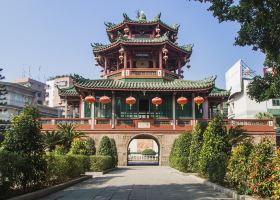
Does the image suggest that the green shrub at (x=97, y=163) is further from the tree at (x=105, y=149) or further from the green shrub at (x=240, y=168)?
the green shrub at (x=240, y=168)

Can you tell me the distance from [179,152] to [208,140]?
8.83 m

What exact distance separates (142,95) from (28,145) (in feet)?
72.3

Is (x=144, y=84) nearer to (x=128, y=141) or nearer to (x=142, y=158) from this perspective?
(x=128, y=141)

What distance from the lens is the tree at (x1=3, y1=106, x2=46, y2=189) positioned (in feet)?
39.0

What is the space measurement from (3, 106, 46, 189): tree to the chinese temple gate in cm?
1890

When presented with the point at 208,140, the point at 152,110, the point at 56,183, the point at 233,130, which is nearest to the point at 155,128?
the point at 152,110

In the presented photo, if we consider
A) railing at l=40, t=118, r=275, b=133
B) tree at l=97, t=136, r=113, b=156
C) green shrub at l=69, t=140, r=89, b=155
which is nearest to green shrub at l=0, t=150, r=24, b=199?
green shrub at l=69, t=140, r=89, b=155

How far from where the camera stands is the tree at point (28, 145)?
39.0 feet

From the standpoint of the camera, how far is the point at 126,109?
3381 centimetres

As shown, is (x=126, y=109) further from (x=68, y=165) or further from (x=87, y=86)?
(x=68, y=165)

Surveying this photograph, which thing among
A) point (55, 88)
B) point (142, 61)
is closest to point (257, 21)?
A: point (142, 61)

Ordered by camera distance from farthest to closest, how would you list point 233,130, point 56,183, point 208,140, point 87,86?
point 87,86, point 233,130, point 208,140, point 56,183

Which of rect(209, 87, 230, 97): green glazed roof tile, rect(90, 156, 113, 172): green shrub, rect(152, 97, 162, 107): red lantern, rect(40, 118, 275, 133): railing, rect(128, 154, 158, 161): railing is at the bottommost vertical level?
rect(128, 154, 158, 161): railing

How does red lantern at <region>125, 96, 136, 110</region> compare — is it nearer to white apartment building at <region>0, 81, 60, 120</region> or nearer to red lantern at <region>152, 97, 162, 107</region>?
red lantern at <region>152, 97, 162, 107</region>
